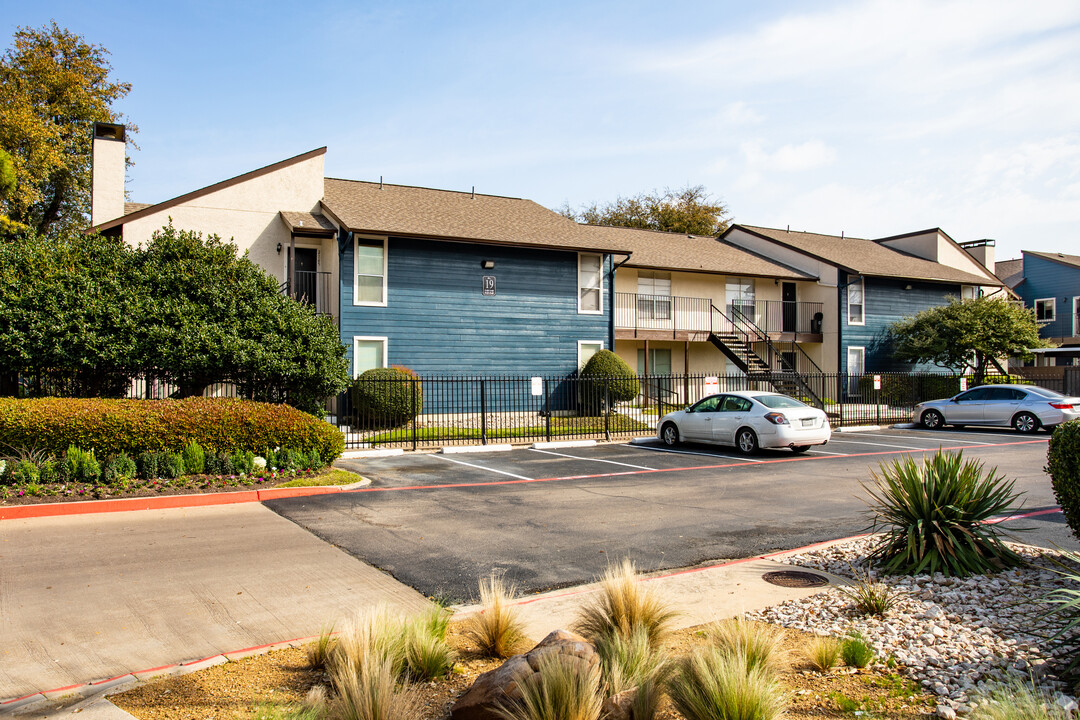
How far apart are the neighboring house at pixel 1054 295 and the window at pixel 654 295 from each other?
989 inches

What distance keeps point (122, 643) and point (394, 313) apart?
18.0 meters

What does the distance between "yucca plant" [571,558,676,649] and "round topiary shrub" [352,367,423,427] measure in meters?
15.2

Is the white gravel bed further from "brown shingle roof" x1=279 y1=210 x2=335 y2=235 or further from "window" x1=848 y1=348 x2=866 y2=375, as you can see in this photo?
"window" x1=848 y1=348 x2=866 y2=375

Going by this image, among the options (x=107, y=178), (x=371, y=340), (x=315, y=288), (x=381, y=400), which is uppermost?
(x=107, y=178)

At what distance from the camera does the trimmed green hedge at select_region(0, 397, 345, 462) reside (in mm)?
10648

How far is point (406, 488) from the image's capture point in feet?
39.3

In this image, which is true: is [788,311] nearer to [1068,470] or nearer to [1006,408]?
[1006,408]

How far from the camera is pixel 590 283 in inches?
1029

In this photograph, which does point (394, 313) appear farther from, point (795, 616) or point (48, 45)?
point (48, 45)

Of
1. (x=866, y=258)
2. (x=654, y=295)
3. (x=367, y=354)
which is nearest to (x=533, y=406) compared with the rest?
(x=367, y=354)

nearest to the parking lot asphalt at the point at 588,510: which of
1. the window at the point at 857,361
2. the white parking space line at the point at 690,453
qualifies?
the white parking space line at the point at 690,453

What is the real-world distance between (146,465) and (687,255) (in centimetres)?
2447

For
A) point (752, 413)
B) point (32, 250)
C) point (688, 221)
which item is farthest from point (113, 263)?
point (688, 221)

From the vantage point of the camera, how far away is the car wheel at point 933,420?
23859 mm
